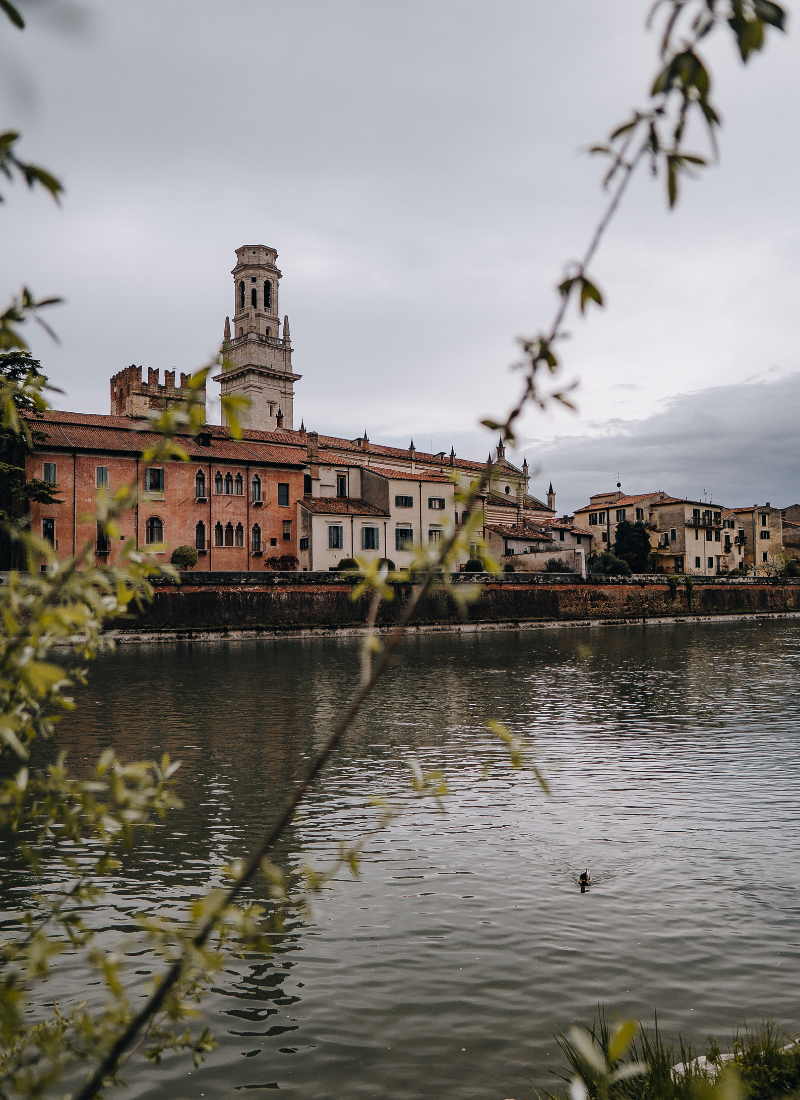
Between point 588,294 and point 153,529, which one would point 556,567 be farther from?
point 588,294

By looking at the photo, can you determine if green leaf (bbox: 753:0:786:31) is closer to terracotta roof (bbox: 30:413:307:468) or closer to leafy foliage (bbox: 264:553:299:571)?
terracotta roof (bbox: 30:413:307:468)

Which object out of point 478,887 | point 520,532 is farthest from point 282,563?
point 478,887

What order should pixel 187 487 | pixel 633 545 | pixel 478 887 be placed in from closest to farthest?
pixel 478 887 < pixel 187 487 < pixel 633 545

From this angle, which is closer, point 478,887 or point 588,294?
point 588,294

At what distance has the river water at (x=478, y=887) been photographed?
5816 millimetres

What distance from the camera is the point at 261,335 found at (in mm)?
101500

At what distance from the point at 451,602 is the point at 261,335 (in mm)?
58727

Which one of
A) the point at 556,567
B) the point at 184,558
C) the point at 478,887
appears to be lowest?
the point at 478,887

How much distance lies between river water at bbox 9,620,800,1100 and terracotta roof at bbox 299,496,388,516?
40.5m

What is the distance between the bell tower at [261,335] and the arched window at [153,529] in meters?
46.9

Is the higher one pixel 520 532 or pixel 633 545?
pixel 520 532

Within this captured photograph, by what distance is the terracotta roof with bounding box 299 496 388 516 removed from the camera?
6062cm

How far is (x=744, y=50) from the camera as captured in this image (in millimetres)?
1651

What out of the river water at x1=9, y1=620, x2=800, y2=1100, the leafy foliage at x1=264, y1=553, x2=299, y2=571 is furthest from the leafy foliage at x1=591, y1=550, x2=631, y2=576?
the river water at x1=9, y1=620, x2=800, y2=1100
